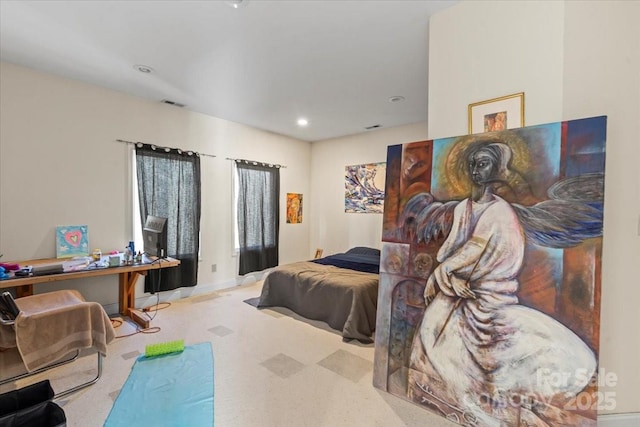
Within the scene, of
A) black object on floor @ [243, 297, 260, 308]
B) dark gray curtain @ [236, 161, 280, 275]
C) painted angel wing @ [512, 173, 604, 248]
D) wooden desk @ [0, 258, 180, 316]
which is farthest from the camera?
dark gray curtain @ [236, 161, 280, 275]

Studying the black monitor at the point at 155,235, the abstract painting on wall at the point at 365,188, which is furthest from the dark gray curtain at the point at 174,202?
the abstract painting on wall at the point at 365,188

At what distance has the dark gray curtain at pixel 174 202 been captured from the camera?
3.74m

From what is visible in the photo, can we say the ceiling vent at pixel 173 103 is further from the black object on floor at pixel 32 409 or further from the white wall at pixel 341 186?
the black object on floor at pixel 32 409

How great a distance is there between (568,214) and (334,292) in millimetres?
2222

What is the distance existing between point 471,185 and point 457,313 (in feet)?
2.54

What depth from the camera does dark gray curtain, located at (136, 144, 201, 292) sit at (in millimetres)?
3738

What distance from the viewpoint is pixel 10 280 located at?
241cm

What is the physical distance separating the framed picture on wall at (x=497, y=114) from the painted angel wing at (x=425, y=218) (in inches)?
20.6

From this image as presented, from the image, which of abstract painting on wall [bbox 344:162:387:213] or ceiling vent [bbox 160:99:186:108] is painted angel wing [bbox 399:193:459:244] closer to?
abstract painting on wall [bbox 344:162:387:213]

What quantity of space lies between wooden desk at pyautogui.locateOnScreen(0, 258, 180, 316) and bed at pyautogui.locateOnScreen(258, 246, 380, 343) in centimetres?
135

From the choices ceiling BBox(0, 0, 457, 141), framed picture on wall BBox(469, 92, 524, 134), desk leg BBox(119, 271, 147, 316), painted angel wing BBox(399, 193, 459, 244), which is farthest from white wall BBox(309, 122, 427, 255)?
desk leg BBox(119, 271, 147, 316)

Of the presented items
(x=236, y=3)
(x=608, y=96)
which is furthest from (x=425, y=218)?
(x=236, y=3)

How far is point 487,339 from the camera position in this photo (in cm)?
160

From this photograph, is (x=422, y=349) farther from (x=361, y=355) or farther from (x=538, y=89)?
(x=538, y=89)
